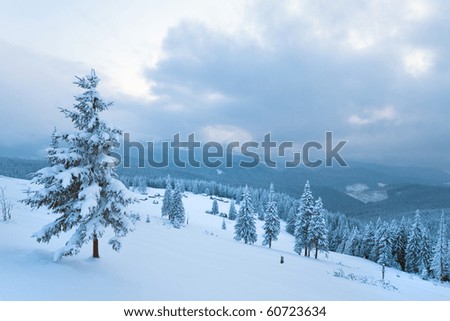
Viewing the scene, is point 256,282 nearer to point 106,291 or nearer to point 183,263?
point 183,263

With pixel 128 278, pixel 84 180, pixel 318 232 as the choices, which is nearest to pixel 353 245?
pixel 318 232

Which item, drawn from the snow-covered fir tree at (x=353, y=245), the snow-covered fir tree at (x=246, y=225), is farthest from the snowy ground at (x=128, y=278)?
the snow-covered fir tree at (x=353, y=245)

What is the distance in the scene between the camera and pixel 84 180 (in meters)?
11.6

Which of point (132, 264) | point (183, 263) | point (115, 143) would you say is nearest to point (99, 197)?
point (115, 143)

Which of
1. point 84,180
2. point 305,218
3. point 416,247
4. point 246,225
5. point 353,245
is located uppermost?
point 84,180

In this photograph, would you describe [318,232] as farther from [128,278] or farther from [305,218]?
[128,278]

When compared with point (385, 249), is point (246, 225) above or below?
above

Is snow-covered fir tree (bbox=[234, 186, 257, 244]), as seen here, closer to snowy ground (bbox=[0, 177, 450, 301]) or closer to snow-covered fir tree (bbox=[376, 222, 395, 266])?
snow-covered fir tree (bbox=[376, 222, 395, 266])

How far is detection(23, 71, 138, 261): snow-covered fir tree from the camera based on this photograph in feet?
36.5

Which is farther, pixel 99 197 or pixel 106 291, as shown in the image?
pixel 99 197

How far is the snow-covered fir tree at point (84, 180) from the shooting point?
36.5ft

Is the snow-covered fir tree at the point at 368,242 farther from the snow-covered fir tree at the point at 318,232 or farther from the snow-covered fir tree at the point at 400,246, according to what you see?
the snow-covered fir tree at the point at 318,232

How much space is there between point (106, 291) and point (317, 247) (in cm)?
4145
